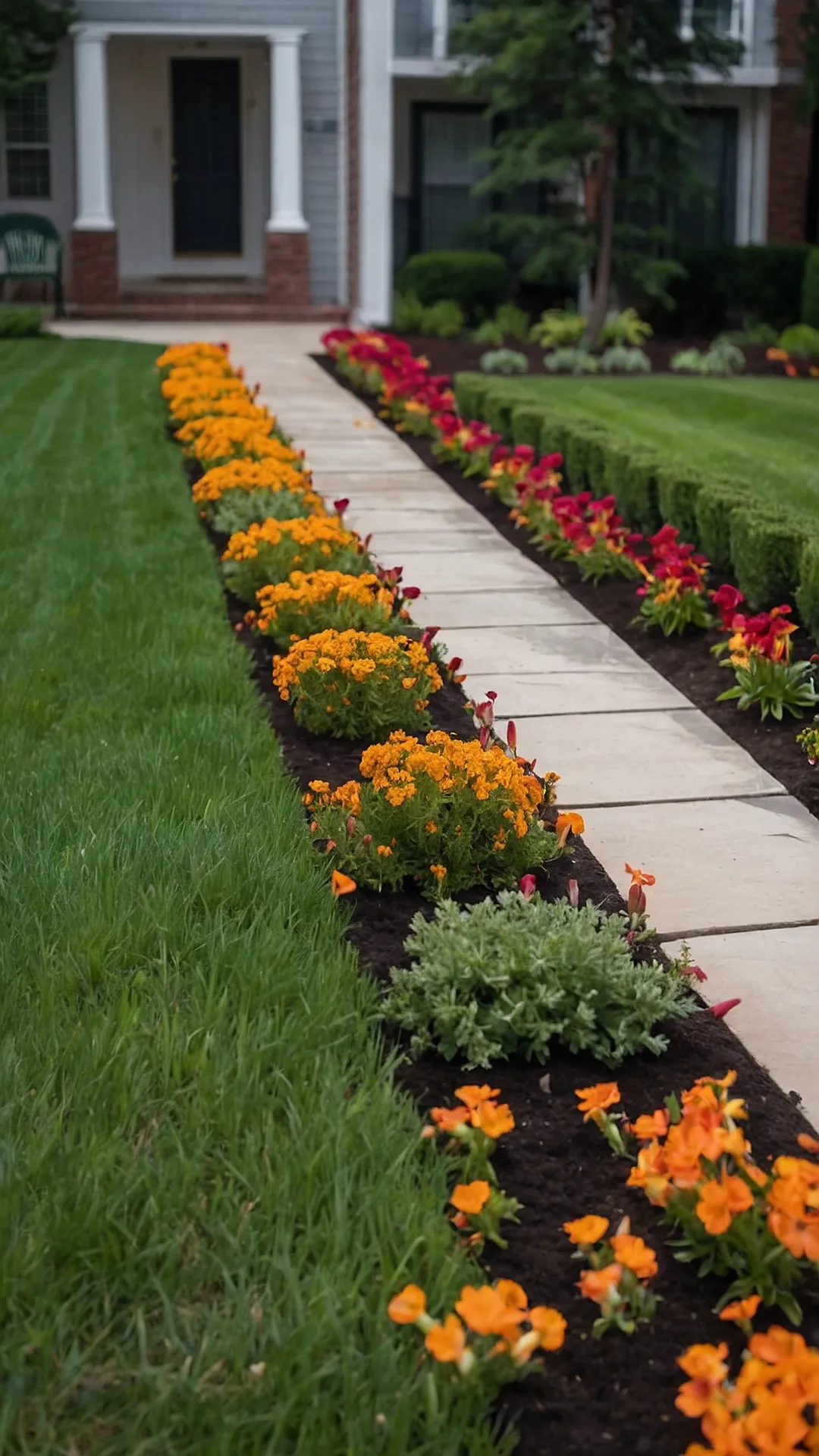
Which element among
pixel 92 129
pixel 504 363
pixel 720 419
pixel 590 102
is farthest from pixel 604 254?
pixel 92 129

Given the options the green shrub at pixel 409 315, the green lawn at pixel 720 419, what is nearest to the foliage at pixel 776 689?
the green lawn at pixel 720 419

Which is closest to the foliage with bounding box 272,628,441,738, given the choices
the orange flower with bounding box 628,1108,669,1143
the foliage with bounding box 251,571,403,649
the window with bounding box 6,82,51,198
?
the foliage with bounding box 251,571,403,649

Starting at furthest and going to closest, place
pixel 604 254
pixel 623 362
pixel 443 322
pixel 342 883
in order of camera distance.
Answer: pixel 443 322 → pixel 604 254 → pixel 623 362 → pixel 342 883

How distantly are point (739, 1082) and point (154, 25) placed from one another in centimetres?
1701

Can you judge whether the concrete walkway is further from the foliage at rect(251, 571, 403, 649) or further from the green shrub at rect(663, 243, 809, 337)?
the green shrub at rect(663, 243, 809, 337)

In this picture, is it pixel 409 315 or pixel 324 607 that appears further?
pixel 409 315

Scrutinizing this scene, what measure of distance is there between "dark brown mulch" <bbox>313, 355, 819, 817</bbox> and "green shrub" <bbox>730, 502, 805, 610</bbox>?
10.3 inches

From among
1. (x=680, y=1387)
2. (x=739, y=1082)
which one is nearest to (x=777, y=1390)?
(x=680, y=1387)

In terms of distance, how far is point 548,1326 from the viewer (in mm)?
1729

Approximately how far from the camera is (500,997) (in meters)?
2.54

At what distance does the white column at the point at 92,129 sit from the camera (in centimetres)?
1631

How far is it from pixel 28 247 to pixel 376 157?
419 cm

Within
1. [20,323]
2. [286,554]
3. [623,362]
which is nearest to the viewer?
[286,554]

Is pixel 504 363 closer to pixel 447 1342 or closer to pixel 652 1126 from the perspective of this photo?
pixel 652 1126
